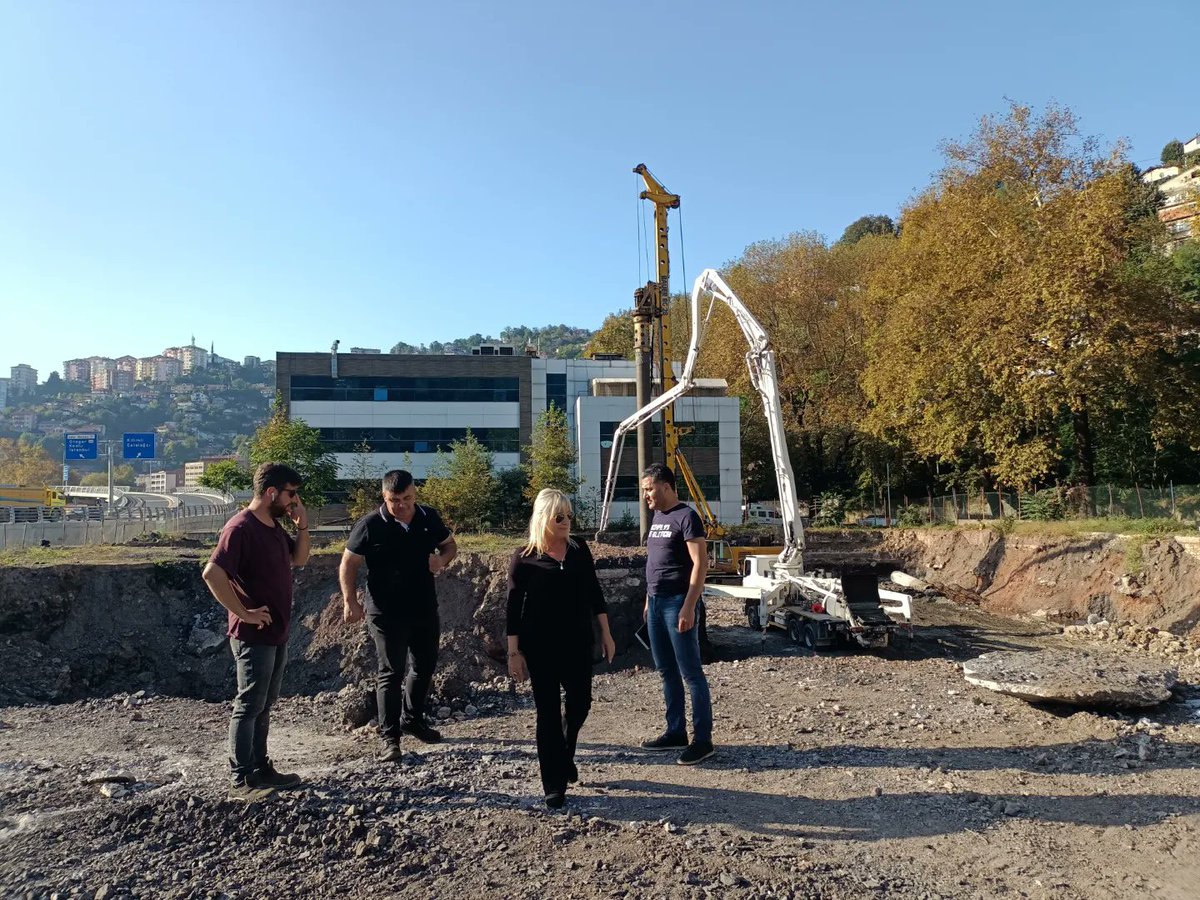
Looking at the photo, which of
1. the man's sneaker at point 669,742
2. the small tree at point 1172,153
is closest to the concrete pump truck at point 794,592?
the man's sneaker at point 669,742

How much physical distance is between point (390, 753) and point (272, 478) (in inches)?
75.2

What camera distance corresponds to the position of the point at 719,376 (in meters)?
43.4

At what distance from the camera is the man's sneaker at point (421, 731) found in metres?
5.49

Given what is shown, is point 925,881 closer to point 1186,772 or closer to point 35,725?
point 1186,772

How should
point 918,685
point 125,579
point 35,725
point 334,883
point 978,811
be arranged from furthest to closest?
1. point 125,579
2. point 918,685
3. point 35,725
4. point 978,811
5. point 334,883

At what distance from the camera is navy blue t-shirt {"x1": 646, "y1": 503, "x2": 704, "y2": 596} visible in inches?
198

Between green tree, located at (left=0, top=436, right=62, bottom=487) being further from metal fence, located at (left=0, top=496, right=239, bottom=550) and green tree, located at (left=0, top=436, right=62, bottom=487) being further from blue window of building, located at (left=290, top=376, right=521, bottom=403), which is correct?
metal fence, located at (left=0, top=496, right=239, bottom=550)

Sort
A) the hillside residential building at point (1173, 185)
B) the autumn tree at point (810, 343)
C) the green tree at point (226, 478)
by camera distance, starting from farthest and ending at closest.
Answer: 1. the hillside residential building at point (1173, 185)
2. the autumn tree at point (810, 343)
3. the green tree at point (226, 478)

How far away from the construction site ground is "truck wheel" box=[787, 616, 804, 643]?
19.4 feet

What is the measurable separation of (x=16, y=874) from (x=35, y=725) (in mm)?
3744

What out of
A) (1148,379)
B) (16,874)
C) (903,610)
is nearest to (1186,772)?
(16,874)

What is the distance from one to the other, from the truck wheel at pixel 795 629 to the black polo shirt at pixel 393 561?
8716 millimetres

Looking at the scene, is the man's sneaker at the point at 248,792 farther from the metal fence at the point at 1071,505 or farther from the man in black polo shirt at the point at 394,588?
the metal fence at the point at 1071,505

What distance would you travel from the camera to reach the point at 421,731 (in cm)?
550
